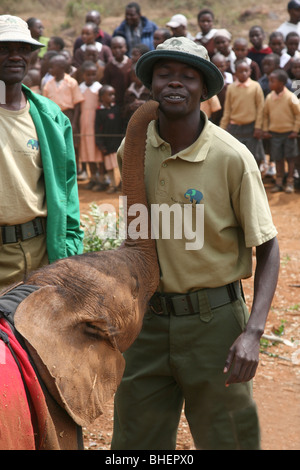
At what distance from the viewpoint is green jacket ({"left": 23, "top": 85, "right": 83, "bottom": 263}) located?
11.8ft

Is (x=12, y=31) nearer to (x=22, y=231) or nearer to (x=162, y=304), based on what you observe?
(x=22, y=231)

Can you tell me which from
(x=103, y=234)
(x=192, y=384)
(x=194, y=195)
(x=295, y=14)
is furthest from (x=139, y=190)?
(x=295, y=14)

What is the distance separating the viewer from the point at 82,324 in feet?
7.62

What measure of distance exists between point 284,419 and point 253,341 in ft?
7.00

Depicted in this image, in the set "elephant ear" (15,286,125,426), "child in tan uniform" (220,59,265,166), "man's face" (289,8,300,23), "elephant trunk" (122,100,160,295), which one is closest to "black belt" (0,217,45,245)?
"elephant trunk" (122,100,160,295)

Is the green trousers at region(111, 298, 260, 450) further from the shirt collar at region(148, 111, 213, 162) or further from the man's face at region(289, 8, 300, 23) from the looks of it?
the man's face at region(289, 8, 300, 23)

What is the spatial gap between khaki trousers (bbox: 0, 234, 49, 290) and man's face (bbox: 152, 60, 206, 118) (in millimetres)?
1116

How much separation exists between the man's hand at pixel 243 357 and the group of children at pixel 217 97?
7974 mm

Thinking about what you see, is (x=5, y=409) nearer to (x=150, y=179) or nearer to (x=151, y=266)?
(x=151, y=266)

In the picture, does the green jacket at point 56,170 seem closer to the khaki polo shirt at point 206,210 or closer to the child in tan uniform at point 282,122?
the khaki polo shirt at point 206,210

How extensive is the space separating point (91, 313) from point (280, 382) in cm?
325

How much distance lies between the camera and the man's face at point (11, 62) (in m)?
3.49

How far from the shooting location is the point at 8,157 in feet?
11.4

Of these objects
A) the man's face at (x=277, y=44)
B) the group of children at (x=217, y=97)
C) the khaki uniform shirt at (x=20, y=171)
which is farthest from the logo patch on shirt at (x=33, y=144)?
the man's face at (x=277, y=44)
